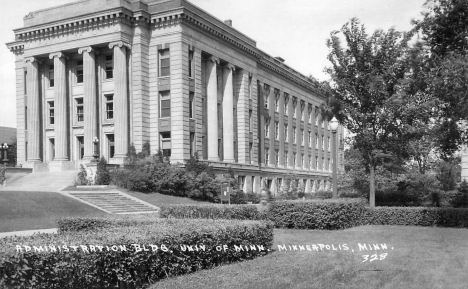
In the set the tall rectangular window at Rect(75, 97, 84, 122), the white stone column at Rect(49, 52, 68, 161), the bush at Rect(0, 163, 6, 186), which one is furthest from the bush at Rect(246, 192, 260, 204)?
the bush at Rect(0, 163, 6, 186)

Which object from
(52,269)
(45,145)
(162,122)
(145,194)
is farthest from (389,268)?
(45,145)

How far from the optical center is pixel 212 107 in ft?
164

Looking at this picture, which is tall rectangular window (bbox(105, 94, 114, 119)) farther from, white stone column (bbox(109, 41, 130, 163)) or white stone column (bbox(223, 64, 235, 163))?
white stone column (bbox(223, 64, 235, 163))

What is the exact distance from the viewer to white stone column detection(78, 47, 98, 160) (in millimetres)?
45000

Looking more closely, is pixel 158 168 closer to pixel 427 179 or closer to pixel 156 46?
pixel 156 46

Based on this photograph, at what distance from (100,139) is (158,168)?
30.2 feet

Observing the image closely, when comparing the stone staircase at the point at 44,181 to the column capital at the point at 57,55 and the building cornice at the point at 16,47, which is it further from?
the building cornice at the point at 16,47

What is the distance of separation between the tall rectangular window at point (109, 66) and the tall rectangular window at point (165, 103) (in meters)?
5.26

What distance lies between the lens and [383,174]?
42000mm

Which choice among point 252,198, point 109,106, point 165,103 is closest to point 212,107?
point 165,103

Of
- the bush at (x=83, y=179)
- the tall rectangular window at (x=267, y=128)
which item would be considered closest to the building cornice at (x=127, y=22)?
the bush at (x=83, y=179)

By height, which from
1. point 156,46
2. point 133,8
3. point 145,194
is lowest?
point 145,194

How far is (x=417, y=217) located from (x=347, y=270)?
13054 millimetres

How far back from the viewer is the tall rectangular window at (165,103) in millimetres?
45188
